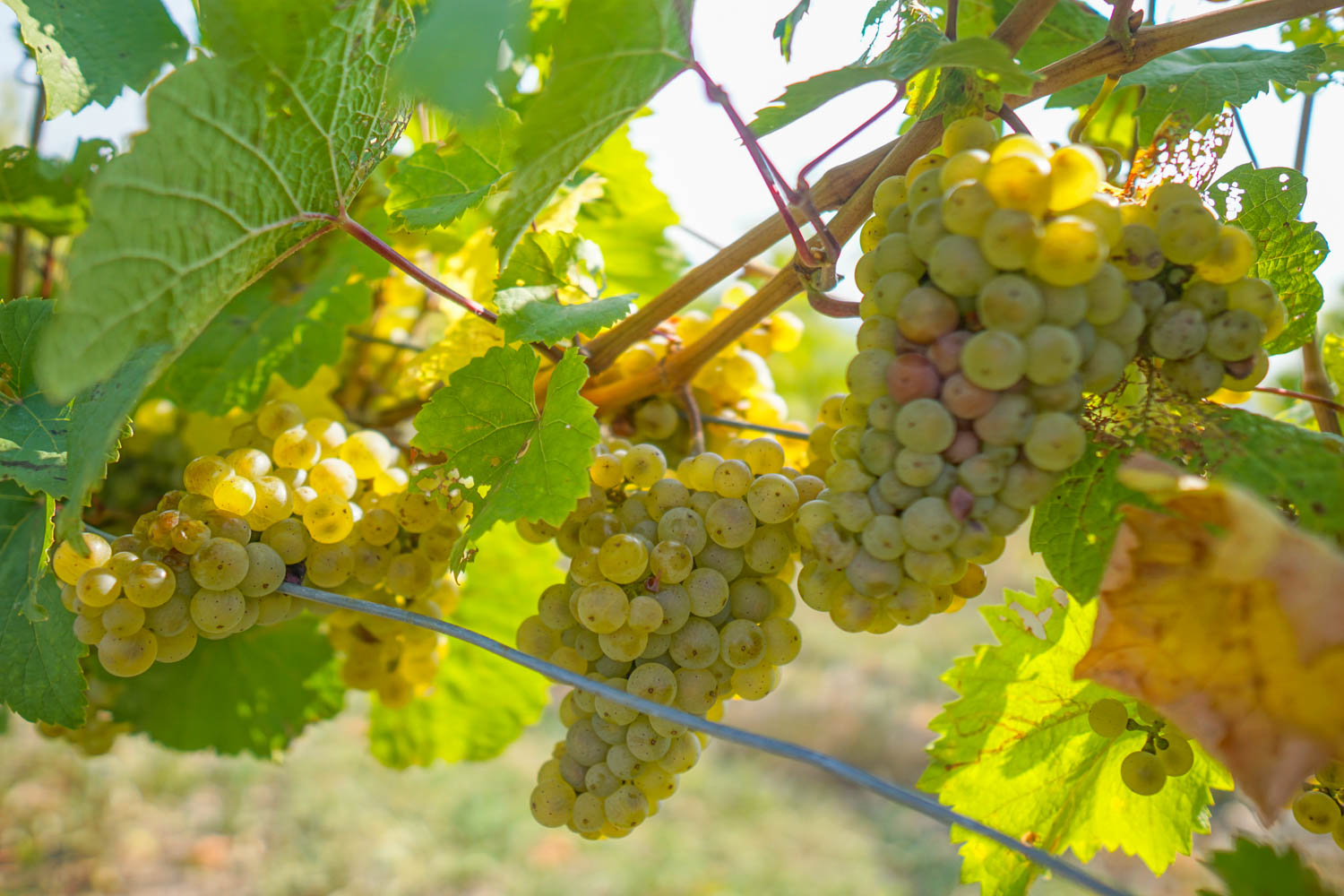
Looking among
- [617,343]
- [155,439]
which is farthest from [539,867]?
[617,343]

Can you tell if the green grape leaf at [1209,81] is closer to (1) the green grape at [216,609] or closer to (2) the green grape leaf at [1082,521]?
(2) the green grape leaf at [1082,521]

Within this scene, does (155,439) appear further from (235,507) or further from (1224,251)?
(1224,251)

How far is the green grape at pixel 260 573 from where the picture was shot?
0.48 m

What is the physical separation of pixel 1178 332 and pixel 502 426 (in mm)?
366

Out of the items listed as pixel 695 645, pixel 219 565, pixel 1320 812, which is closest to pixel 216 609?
pixel 219 565

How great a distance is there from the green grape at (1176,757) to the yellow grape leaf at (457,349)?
1.65 feet

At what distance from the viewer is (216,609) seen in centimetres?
47

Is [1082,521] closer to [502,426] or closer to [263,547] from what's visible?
[502,426]

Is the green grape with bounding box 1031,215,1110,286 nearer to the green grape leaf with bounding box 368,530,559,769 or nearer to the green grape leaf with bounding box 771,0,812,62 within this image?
the green grape leaf with bounding box 771,0,812,62

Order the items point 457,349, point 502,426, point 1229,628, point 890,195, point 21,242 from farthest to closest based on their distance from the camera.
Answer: point 21,242 → point 457,349 → point 502,426 → point 890,195 → point 1229,628

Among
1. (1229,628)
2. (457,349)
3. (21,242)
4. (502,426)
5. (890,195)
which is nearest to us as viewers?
(1229,628)

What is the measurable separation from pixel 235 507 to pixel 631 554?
24cm

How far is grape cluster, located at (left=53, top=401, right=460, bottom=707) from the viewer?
46 centimetres

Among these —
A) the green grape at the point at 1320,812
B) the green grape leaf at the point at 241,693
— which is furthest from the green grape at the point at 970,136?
the green grape leaf at the point at 241,693
